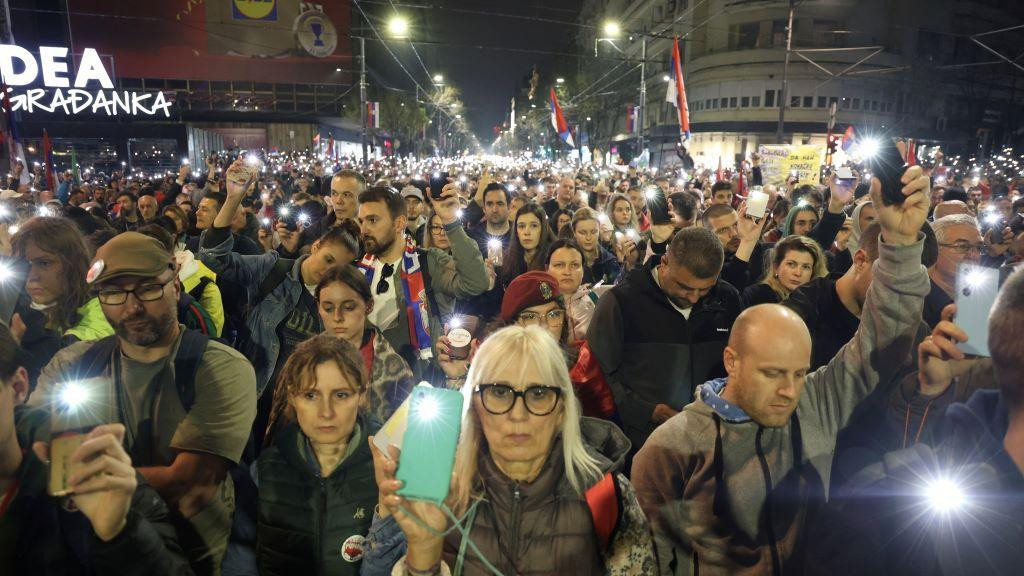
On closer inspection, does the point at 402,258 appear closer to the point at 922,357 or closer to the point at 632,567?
the point at 632,567

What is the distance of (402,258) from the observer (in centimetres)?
467

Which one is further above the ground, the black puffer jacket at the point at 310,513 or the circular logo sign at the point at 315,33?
the circular logo sign at the point at 315,33

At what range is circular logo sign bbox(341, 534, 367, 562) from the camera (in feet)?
8.36

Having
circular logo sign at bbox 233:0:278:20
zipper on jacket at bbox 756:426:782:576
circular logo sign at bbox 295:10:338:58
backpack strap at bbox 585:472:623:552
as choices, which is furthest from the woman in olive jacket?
circular logo sign at bbox 233:0:278:20

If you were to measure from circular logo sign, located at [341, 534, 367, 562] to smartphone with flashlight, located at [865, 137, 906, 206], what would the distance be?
2.49m

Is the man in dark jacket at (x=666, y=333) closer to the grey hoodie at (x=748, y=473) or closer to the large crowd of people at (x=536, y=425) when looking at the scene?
the large crowd of people at (x=536, y=425)

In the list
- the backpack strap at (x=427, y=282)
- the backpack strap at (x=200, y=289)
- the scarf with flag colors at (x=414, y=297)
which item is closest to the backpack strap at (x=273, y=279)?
the backpack strap at (x=200, y=289)

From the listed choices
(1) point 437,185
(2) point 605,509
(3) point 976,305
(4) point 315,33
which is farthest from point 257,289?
(4) point 315,33

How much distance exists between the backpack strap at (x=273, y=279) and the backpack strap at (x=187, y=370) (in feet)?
5.09

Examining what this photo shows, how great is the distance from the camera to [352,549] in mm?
2555

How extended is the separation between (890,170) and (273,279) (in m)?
3.69

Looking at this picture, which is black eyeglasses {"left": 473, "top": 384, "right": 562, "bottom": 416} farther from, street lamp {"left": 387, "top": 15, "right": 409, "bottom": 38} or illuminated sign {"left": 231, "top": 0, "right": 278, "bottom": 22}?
illuminated sign {"left": 231, "top": 0, "right": 278, "bottom": 22}

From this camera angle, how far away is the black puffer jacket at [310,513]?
255cm

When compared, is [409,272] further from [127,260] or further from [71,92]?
[71,92]
